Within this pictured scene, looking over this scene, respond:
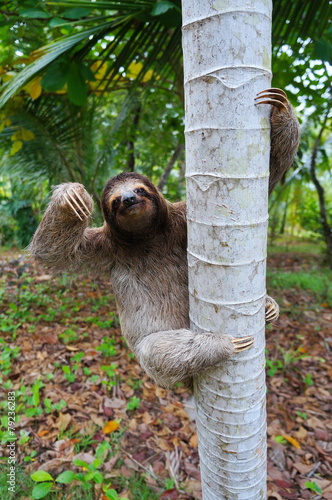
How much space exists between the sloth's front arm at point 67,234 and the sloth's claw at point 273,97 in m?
1.00

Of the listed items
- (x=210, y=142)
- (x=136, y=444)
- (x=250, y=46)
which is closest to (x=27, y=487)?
(x=136, y=444)

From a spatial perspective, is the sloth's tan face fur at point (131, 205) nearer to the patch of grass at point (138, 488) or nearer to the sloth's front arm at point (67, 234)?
the sloth's front arm at point (67, 234)

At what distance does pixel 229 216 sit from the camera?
123 cm

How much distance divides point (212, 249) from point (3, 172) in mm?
4134

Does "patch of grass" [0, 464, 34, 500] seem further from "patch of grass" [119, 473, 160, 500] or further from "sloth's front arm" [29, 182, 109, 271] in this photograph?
"sloth's front arm" [29, 182, 109, 271]

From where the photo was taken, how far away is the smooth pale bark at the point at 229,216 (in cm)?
112

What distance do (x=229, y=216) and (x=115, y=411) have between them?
3115 mm

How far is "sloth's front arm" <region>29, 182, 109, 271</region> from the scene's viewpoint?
68.9 inches

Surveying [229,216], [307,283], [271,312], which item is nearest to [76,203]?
[229,216]

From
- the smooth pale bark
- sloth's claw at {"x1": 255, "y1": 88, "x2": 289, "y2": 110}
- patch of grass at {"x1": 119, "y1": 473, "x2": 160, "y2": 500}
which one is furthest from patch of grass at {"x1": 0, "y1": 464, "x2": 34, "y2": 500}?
sloth's claw at {"x1": 255, "y1": 88, "x2": 289, "y2": 110}

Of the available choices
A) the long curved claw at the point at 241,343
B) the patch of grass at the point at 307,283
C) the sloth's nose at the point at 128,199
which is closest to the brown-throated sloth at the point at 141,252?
the sloth's nose at the point at 128,199

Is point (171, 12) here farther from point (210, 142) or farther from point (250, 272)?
point (250, 272)

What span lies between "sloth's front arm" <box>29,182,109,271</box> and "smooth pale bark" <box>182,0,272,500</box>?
27.3 inches

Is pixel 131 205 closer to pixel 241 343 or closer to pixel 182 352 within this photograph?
pixel 182 352
